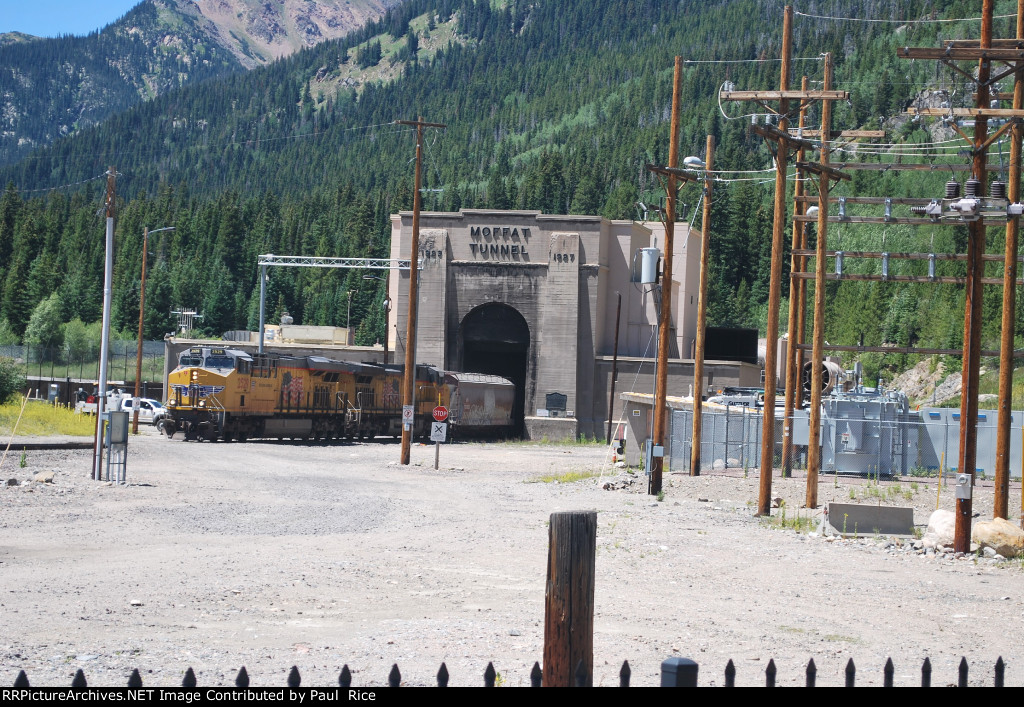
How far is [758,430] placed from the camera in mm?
37000

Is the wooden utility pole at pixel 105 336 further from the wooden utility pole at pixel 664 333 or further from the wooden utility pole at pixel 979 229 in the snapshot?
the wooden utility pole at pixel 979 229

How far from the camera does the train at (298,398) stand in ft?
151

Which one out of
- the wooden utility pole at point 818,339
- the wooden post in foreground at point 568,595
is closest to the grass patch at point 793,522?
the wooden utility pole at point 818,339

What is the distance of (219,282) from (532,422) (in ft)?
340

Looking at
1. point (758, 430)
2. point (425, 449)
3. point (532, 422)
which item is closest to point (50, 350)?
point (532, 422)

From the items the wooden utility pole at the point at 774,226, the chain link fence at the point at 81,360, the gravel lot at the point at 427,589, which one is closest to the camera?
the gravel lot at the point at 427,589

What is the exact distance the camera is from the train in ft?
151

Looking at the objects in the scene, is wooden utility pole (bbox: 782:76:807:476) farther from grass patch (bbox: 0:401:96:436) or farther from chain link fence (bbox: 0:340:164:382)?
chain link fence (bbox: 0:340:164:382)

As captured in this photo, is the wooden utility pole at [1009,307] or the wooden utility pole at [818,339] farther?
the wooden utility pole at [818,339]

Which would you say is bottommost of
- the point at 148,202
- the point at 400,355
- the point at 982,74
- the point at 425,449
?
the point at 425,449

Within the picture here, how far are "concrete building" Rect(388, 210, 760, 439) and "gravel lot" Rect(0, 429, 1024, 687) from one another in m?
42.2

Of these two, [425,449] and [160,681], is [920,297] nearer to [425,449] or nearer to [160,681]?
[425,449]

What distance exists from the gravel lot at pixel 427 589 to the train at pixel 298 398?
18.3 meters

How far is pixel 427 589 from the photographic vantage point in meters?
13.8
